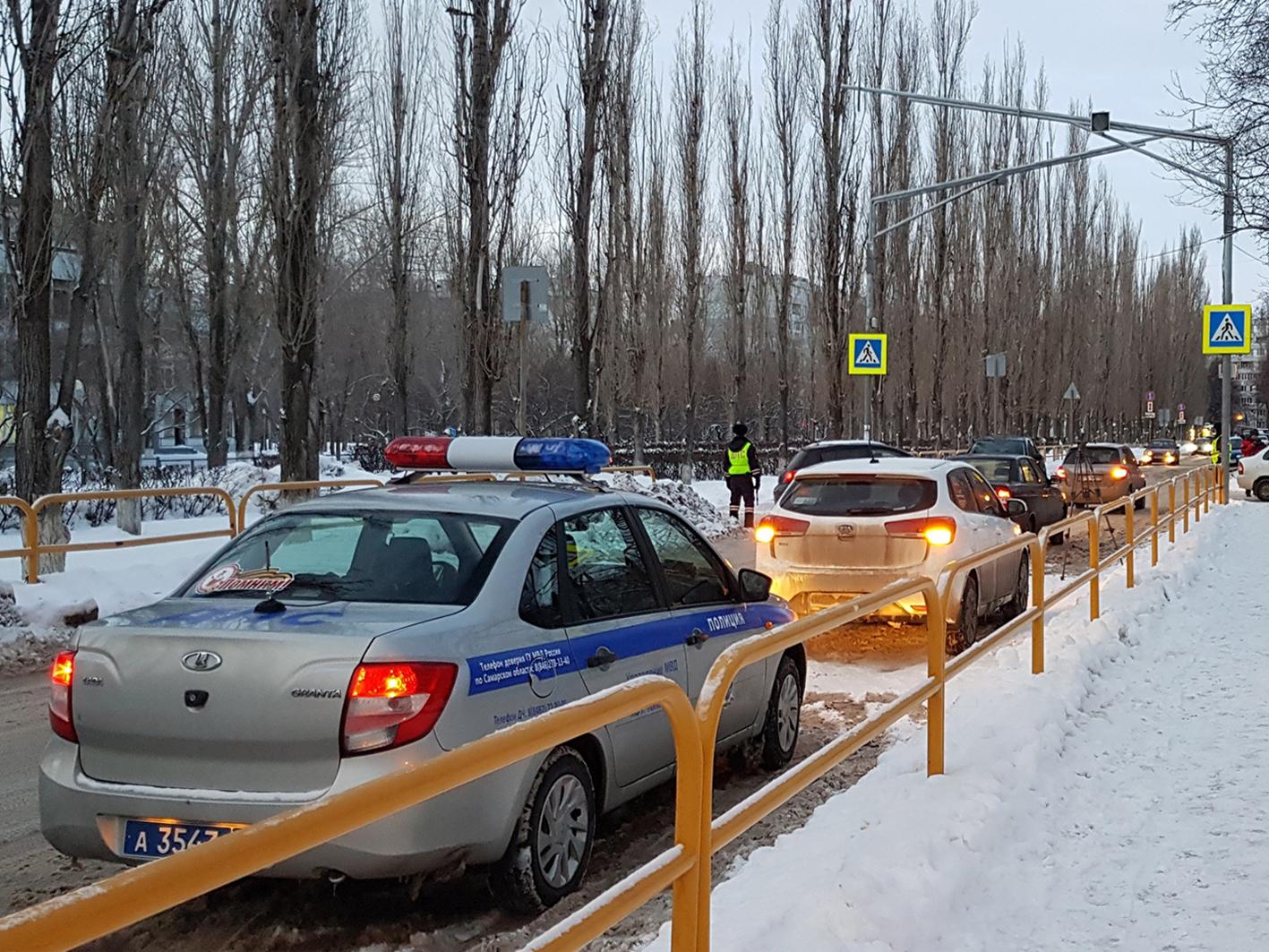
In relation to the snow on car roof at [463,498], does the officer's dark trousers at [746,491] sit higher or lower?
lower

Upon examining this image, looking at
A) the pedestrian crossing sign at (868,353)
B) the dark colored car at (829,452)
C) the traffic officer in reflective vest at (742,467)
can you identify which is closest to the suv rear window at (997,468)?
the dark colored car at (829,452)

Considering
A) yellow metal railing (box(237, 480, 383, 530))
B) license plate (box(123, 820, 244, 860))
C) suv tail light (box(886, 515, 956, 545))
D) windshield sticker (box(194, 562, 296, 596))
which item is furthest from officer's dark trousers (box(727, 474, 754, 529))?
license plate (box(123, 820, 244, 860))

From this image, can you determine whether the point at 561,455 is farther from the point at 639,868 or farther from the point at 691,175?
the point at 691,175

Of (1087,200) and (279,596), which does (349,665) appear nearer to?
(279,596)

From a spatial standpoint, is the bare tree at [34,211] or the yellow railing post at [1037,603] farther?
the bare tree at [34,211]

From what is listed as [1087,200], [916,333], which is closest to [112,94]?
[916,333]

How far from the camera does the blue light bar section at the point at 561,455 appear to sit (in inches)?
245

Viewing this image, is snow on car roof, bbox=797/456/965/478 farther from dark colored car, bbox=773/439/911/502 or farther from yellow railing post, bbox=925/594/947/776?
dark colored car, bbox=773/439/911/502

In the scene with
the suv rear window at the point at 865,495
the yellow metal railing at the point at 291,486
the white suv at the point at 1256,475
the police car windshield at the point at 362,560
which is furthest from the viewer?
the white suv at the point at 1256,475

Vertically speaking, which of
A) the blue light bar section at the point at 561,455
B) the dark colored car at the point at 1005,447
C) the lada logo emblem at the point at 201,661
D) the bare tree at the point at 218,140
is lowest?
the lada logo emblem at the point at 201,661

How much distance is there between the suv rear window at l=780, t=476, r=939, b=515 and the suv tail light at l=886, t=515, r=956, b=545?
0.38 feet

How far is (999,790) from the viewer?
17.9 feet

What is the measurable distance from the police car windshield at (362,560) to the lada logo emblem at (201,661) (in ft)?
1.96

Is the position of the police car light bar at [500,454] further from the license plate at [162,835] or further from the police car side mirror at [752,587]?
the license plate at [162,835]
